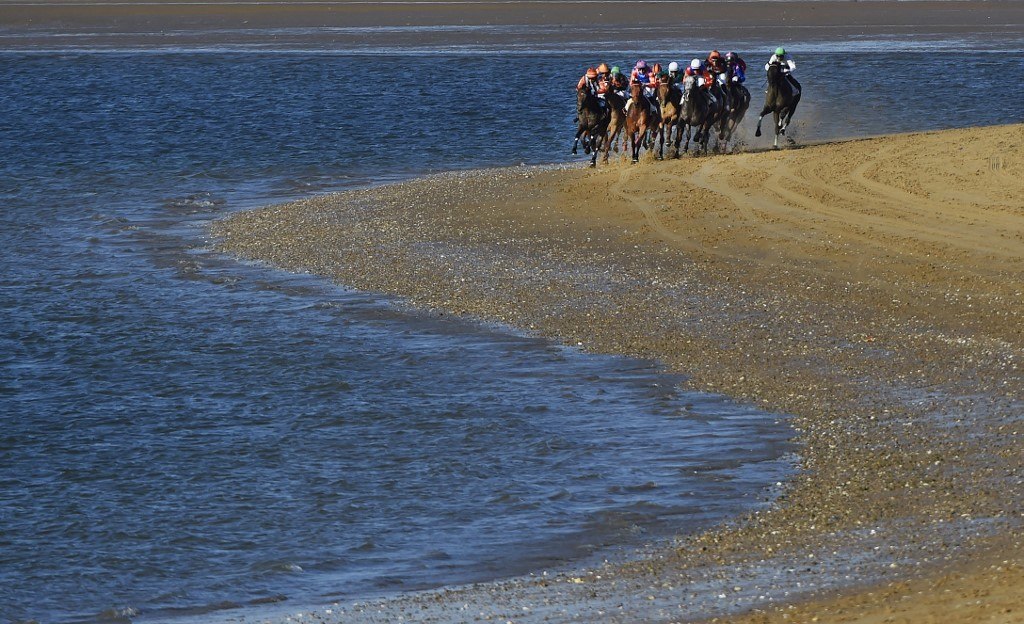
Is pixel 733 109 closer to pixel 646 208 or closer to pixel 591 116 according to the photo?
pixel 591 116

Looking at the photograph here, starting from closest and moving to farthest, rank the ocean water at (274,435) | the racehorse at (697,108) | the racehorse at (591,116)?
Result: the ocean water at (274,435)
the racehorse at (697,108)
the racehorse at (591,116)

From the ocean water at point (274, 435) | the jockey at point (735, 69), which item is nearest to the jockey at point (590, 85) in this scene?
the jockey at point (735, 69)

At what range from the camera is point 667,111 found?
27.1m

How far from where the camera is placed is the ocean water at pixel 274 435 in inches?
406

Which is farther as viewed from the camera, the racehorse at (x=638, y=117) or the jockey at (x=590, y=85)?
the jockey at (x=590, y=85)

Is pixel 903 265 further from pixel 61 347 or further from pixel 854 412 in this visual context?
pixel 61 347

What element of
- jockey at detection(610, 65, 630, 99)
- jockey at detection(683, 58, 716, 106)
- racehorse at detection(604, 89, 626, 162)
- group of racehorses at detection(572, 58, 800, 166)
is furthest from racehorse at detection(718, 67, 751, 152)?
racehorse at detection(604, 89, 626, 162)

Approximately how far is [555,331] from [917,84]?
29312mm

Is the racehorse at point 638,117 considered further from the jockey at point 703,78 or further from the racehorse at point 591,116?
the jockey at point 703,78

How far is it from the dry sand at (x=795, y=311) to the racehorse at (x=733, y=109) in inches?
73.8

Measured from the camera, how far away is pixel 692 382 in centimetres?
1438

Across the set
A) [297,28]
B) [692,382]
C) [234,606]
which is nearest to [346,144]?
[692,382]

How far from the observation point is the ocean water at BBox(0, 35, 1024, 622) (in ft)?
33.9

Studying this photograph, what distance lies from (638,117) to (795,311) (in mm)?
10730
